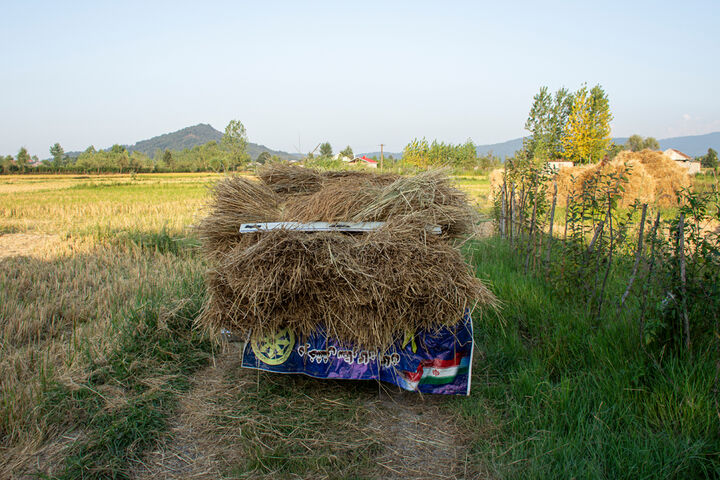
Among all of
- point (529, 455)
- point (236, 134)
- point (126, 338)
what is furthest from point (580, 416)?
point (236, 134)

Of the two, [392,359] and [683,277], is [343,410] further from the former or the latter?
[683,277]

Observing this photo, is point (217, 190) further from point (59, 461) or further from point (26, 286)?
point (26, 286)

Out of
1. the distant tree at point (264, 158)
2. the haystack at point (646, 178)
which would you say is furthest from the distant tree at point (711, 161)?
the haystack at point (646, 178)

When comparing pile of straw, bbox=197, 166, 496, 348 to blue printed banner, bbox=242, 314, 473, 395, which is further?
blue printed banner, bbox=242, 314, 473, 395

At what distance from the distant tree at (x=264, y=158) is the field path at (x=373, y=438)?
252 cm

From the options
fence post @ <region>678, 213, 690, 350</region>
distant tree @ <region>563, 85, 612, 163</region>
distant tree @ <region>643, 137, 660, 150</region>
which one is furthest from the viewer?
distant tree @ <region>643, 137, 660, 150</region>

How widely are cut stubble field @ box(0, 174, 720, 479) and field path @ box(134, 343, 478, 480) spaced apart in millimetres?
12

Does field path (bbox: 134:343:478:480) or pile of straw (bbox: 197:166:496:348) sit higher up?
→ pile of straw (bbox: 197:166:496:348)

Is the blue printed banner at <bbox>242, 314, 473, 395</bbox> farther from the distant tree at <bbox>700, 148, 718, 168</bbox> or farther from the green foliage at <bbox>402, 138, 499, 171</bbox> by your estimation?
the green foliage at <bbox>402, 138, 499, 171</bbox>

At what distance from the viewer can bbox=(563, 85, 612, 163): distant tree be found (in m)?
37.2

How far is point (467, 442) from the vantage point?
2.71 metres

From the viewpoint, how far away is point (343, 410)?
10.1 ft

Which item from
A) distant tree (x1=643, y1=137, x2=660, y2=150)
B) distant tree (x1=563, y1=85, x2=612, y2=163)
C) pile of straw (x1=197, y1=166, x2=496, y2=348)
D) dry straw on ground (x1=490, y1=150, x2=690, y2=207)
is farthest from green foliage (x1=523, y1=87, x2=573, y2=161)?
distant tree (x1=643, y1=137, x2=660, y2=150)

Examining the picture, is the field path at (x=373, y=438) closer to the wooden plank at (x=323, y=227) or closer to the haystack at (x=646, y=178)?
the wooden plank at (x=323, y=227)
